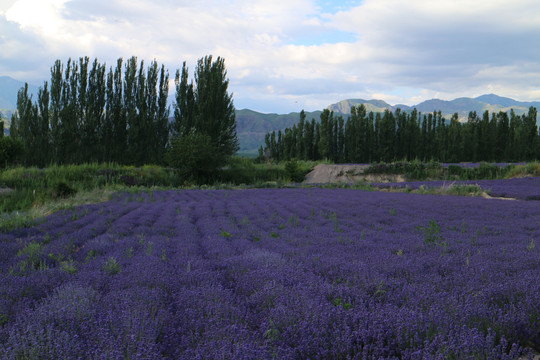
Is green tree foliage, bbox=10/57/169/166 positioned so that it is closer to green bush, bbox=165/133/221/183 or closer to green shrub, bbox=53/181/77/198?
green bush, bbox=165/133/221/183

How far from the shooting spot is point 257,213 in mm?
10305

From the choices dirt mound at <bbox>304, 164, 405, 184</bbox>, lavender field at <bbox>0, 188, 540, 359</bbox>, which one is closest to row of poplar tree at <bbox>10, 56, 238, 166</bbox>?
dirt mound at <bbox>304, 164, 405, 184</bbox>

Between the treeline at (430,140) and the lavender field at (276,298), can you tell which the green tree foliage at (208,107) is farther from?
the lavender field at (276,298)

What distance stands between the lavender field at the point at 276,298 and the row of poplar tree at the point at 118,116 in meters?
26.0

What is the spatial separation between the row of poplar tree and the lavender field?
26.0 meters

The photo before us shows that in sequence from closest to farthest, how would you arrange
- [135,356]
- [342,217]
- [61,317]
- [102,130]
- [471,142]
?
[135,356] < [61,317] < [342,217] < [102,130] < [471,142]

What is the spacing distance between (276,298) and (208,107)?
30893 mm

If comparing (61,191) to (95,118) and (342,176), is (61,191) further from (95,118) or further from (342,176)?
(342,176)

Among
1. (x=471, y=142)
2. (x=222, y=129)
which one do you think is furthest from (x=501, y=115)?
(x=222, y=129)

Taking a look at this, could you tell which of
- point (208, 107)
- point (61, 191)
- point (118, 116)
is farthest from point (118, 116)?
point (61, 191)

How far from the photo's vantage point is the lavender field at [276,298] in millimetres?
2252

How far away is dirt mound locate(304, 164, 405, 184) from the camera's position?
1171 inches

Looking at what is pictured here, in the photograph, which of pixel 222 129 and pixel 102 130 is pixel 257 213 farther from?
pixel 102 130

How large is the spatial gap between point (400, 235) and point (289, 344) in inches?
187
